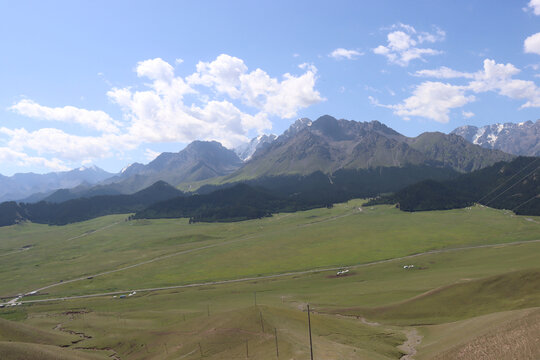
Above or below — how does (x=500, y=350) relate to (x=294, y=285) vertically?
above

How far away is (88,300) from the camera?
16050cm

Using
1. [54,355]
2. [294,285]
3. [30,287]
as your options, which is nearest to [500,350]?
[54,355]

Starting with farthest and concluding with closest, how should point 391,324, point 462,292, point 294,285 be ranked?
point 294,285
point 462,292
point 391,324

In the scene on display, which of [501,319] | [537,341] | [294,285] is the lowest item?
[294,285]

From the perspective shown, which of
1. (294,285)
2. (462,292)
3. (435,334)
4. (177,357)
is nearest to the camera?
(177,357)

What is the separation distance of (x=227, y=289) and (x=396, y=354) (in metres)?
100

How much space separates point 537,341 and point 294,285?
11079cm

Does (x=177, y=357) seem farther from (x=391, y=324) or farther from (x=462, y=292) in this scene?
(x=462, y=292)

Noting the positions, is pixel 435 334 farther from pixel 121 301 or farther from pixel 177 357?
pixel 121 301

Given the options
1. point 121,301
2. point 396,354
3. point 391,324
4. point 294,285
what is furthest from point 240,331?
point 121,301

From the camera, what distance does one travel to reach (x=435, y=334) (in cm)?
7912

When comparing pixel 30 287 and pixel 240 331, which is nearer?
pixel 240 331

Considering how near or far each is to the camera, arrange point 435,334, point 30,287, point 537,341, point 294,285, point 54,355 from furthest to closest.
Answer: point 30,287 → point 294,285 → point 435,334 → point 54,355 → point 537,341

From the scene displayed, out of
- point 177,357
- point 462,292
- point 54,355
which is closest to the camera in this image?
point 54,355
